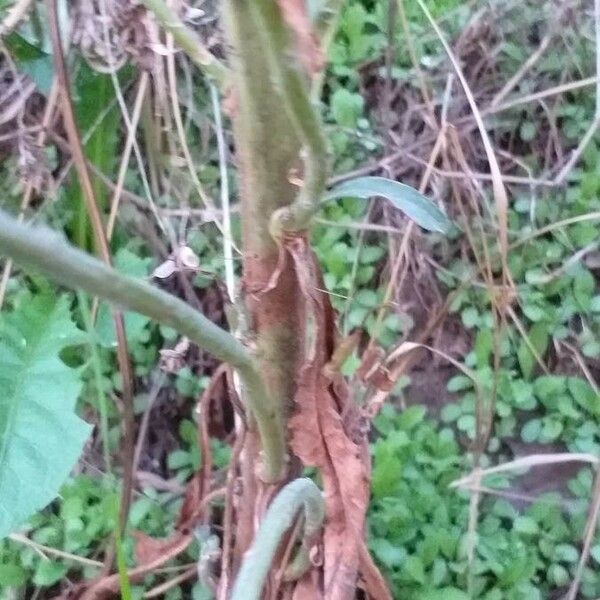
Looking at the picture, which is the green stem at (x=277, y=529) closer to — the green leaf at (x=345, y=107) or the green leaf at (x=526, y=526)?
the green leaf at (x=526, y=526)

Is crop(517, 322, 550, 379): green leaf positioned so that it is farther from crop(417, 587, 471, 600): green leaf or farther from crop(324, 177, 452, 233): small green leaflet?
crop(324, 177, 452, 233): small green leaflet

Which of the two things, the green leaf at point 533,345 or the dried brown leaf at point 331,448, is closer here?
the dried brown leaf at point 331,448

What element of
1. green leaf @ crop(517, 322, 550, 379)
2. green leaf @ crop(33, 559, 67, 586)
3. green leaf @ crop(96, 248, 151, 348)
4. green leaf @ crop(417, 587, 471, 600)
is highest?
green leaf @ crop(96, 248, 151, 348)

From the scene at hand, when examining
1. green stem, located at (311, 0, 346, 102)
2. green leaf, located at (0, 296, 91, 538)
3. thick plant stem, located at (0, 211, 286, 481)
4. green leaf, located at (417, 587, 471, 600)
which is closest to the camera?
thick plant stem, located at (0, 211, 286, 481)

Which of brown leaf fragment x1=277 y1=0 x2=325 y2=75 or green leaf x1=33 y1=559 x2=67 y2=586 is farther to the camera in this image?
green leaf x1=33 y1=559 x2=67 y2=586

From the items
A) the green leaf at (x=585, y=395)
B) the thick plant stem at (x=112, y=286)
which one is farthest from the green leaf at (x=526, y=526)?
the thick plant stem at (x=112, y=286)

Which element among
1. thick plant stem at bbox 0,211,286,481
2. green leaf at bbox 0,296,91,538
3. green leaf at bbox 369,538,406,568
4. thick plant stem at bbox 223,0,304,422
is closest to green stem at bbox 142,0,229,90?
thick plant stem at bbox 223,0,304,422

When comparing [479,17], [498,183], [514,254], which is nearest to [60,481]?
[498,183]
